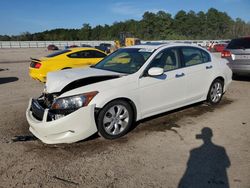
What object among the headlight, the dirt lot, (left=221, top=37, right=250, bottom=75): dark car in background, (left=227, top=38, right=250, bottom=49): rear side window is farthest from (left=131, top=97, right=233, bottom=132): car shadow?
(left=227, top=38, right=250, bottom=49): rear side window

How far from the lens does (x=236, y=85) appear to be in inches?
379

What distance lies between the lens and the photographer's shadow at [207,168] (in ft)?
10.8

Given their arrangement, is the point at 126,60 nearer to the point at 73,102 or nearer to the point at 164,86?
the point at 164,86

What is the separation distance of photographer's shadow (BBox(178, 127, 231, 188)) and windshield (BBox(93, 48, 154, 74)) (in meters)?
1.83

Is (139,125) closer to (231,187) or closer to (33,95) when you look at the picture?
(231,187)

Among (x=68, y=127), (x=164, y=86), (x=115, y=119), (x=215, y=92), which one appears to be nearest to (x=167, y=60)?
(x=164, y=86)

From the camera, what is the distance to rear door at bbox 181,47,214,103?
18.8 ft

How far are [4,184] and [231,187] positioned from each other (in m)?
2.72

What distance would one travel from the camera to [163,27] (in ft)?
337

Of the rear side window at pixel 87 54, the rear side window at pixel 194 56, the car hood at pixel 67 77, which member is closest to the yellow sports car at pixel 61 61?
the rear side window at pixel 87 54

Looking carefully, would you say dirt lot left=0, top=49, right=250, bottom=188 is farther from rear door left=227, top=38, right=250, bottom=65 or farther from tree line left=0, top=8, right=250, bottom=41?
tree line left=0, top=8, right=250, bottom=41

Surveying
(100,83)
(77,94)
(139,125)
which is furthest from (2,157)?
(139,125)

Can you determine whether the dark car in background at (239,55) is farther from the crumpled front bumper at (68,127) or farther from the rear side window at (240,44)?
the crumpled front bumper at (68,127)

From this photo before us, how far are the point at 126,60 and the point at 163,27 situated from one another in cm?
10141
